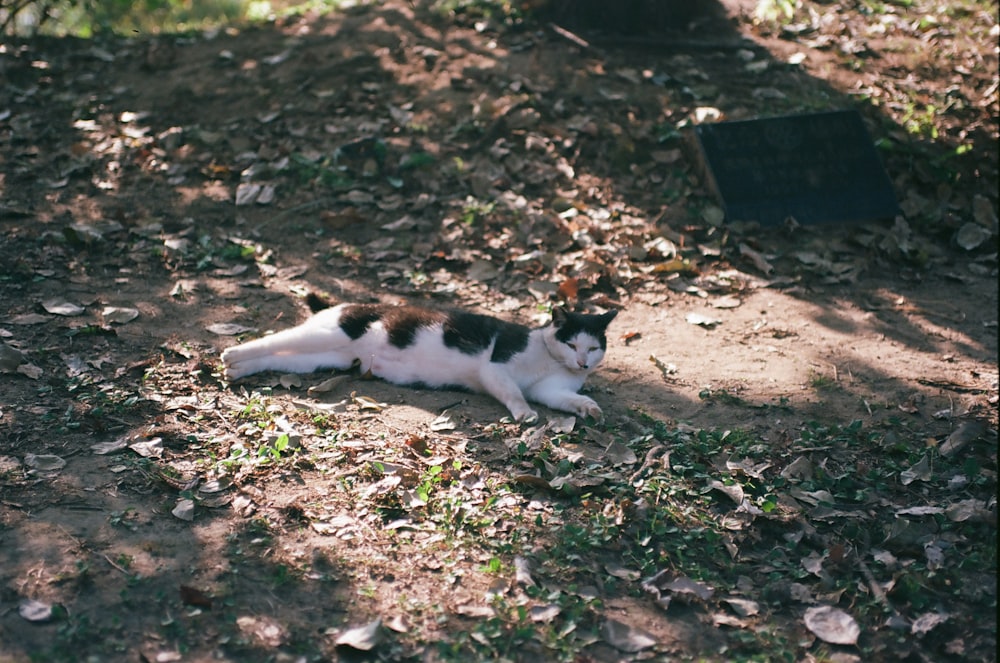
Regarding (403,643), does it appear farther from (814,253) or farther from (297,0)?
(297,0)

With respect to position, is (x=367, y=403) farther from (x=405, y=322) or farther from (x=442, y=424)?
(x=405, y=322)

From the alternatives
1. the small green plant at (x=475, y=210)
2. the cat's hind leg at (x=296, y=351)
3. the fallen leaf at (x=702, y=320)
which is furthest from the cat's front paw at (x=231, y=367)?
the fallen leaf at (x=702, y=320)

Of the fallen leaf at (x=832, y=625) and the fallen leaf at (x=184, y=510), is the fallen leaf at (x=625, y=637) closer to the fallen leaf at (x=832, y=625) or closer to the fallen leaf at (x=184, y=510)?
the fallen leaf at (x=832, y=625)

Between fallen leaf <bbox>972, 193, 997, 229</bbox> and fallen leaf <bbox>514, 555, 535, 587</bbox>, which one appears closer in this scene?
fallen leaf <bbox>514, 555, 535, 587</bbox>

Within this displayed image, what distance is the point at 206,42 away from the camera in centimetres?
862

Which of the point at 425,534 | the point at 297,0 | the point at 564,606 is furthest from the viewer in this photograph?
the point at 297,0

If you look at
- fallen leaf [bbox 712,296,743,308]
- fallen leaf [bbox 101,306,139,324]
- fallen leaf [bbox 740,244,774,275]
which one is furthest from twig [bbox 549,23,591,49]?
fallen leaf [bbox 101,306,139,324]

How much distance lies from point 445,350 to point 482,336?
0.63 feet

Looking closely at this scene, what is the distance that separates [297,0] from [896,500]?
33.1 ft

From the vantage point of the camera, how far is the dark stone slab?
673 cm

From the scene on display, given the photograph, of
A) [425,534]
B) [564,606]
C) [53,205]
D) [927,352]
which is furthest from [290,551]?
[53,205]

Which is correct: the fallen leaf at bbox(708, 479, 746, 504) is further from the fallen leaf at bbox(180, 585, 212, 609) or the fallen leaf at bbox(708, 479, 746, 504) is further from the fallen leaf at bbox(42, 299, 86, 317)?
the fallen leaf at bbox(42, 299, 86, 317)

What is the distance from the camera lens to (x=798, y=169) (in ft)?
22.6

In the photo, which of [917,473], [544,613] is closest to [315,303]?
[544,613]
